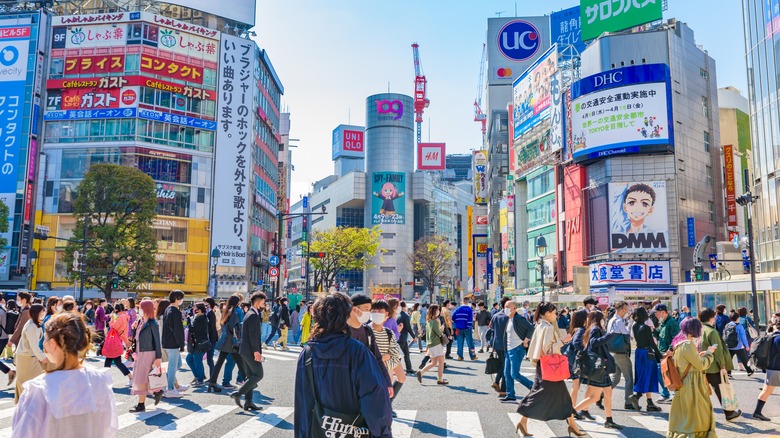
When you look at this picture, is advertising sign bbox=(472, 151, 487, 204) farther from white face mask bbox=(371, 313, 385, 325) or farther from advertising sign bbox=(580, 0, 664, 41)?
white face mask bbox=(371, 313, 385, 325)

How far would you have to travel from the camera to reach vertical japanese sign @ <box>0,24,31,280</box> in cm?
4703

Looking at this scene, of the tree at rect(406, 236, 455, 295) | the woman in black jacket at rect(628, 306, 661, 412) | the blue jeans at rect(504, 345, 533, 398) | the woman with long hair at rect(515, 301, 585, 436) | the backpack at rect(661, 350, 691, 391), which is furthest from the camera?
the tree at rect(406, 236, 455, 295)

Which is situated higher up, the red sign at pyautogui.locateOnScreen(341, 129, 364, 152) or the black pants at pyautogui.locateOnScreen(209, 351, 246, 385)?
the red sign at pyautogui.locateOnScreen(341, 129, 364, 152)

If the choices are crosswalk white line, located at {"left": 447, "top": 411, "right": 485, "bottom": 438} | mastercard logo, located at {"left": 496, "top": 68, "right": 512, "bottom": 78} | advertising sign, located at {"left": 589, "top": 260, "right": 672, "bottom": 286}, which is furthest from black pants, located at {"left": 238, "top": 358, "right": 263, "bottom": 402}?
mastercard logo, located at {"left": 496, "top": 68, "right": 512, "bottom": 78}

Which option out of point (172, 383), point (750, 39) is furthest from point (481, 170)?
point (172, 383)

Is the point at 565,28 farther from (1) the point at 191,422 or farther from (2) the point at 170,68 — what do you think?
(1) the point at 191,422

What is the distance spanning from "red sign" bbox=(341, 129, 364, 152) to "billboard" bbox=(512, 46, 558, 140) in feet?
251

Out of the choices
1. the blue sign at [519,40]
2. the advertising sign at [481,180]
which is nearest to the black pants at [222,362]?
the advertising sign at [481,180]

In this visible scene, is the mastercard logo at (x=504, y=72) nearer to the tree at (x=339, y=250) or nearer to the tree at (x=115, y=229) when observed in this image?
the tree at (x=339, y=250)

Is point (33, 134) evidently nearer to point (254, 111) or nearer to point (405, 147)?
point (254, 111)

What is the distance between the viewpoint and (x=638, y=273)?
42.8 meters

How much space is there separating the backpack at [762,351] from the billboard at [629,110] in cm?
3609

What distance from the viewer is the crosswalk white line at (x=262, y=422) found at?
8.15 m

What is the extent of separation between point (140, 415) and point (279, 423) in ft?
7.03
